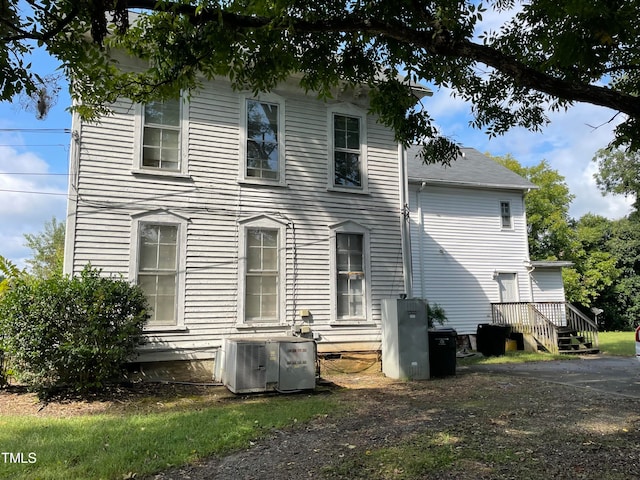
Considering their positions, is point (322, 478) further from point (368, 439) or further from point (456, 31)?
point (456, 31)

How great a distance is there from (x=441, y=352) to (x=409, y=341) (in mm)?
843

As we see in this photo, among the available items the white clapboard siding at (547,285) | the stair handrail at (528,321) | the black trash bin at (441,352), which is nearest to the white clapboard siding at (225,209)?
the black trash bin at (441,352)

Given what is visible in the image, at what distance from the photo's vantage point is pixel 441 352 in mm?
9844

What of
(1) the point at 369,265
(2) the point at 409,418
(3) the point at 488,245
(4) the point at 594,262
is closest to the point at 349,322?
(1) the point at 369,265

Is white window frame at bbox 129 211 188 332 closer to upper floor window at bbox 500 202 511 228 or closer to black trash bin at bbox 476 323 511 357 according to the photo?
black trash bin at bbox 476 323 511 357

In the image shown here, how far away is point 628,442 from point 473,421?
1668mm

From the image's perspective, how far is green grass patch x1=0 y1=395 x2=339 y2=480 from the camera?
13.7 ft

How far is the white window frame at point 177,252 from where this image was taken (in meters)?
Answer: 8.80

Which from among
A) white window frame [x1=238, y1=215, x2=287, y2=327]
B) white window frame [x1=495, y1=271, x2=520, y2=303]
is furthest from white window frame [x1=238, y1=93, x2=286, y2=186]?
white window frame [x1=495, y1=271, x2=520, y2=303]

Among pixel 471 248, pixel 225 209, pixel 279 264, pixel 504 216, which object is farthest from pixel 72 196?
pixel 504 216

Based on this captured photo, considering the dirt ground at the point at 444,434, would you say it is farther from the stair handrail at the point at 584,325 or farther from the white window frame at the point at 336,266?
the stair handrail at the point at 584,325

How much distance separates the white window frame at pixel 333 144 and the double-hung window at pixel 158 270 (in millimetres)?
3870

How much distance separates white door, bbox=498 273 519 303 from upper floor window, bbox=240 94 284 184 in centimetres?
1142

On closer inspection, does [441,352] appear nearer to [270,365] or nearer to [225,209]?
[270,365]
